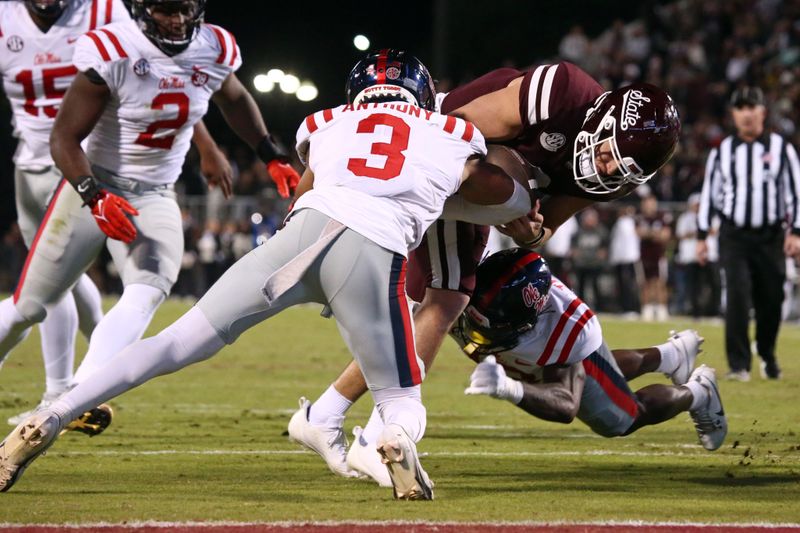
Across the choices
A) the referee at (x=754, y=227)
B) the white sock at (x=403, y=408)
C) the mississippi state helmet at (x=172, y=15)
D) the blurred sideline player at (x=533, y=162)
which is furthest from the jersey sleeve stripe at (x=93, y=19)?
the referee at (x=754, y=227)

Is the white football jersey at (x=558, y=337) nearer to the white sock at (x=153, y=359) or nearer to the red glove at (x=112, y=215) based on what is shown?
the white sock at (x=153, y=359)

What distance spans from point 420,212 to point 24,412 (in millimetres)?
3037

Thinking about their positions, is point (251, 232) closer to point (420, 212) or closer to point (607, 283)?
point (607, 283)

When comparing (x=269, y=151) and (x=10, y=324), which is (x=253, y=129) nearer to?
(x=269, y=151)

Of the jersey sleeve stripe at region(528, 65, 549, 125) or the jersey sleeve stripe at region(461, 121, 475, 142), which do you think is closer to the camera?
the jersey sleeve stripe at region(461, 121, 475, 142)

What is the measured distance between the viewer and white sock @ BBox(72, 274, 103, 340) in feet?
20.7

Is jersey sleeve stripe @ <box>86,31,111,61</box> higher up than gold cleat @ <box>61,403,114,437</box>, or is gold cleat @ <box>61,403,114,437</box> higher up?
jersey sleeve stripe @ <box>86,31,111,61</box>

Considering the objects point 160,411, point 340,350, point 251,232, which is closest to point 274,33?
point 251,232

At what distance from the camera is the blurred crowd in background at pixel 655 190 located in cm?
1658

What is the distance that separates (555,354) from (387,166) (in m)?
1.29

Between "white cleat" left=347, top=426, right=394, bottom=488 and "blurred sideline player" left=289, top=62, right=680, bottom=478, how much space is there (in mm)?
76

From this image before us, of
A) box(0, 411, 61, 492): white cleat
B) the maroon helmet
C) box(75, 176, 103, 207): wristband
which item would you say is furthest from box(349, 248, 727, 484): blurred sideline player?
box(0, 411, 61, 492): white cleat

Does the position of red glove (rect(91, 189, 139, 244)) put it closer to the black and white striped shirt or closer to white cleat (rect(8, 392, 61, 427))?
white cleat (rect(8, 392, 61, 427))

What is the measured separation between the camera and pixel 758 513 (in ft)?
12.5
